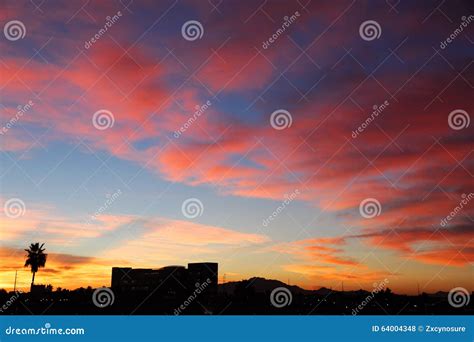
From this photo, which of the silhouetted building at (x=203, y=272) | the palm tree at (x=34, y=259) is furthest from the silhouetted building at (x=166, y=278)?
the palm tree at (x=34, y=259)

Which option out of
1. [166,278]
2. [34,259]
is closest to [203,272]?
[166,278]

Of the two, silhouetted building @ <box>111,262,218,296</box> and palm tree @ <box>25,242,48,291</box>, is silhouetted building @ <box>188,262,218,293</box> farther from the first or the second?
palm tree @ <box>25,242,48,291</box>

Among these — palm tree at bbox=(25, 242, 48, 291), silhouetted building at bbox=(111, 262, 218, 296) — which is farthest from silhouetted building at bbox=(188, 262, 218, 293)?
palm tree at bbox=(25, 242, 48, 291)

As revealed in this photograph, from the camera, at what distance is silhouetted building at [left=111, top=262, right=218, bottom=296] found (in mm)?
104656

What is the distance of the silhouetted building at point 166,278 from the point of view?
343 ft

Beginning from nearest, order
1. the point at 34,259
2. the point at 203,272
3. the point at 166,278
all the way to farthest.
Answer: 1. the point at 34,259
2. the point at 203,272
3. the point at 166,278

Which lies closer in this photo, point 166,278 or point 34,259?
point 34,259

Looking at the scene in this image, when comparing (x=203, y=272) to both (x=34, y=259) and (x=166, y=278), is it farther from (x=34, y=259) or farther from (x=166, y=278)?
(x=34, y=259)

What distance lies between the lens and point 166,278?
4491 inches
